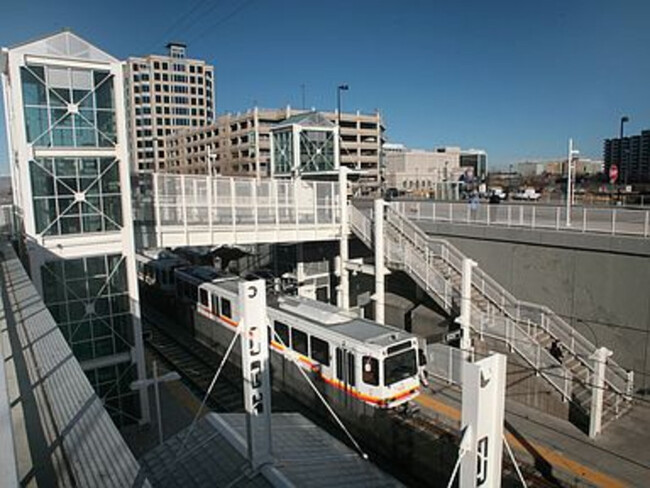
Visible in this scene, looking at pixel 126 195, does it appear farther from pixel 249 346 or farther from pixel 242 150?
pixel 242 150

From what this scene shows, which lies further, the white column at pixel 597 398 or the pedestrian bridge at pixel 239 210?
the pedestrian bridge at pixel 239 210

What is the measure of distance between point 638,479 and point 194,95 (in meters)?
115

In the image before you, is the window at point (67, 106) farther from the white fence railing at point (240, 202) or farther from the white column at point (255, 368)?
the white column at point (255, 368)

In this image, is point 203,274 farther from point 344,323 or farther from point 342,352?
point 342,352

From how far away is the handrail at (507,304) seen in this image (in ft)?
44.6

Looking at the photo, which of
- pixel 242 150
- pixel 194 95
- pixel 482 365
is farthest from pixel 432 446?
pixel 194 95

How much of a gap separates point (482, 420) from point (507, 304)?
516 inches

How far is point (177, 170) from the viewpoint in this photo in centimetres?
10531

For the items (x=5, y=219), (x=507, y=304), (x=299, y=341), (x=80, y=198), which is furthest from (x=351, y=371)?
(x=5, y=219)

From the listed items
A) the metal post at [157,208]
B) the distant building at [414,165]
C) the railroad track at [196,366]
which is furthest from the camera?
the distant building at [414,165]

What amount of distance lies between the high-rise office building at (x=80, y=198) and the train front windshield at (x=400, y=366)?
7350 mm

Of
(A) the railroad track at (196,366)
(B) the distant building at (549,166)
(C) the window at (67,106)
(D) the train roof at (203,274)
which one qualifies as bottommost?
(A) the railroad track at (196,366)

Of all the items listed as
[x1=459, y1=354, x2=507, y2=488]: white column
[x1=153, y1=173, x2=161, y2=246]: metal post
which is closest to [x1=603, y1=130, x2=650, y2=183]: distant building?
[x1=153, y1=173, x2=161, y2=246]: metal post

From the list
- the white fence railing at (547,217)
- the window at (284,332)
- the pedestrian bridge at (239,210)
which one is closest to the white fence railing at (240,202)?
the pedestrian bridge at (239,210)
